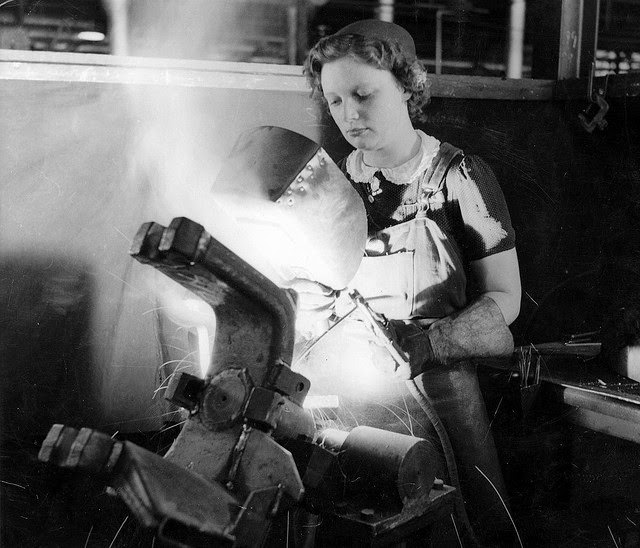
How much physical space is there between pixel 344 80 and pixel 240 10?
1.81 feet

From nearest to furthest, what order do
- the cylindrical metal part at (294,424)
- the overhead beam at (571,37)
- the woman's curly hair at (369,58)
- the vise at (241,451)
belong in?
the vise at (241,451), the cylindrical metal part at (294,424), the woman's curly hair at (369,58), the overhead beam at (571,37)

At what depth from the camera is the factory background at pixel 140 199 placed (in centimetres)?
188

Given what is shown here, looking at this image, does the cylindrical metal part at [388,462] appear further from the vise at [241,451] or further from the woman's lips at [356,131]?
the woman's lips at [356,131]

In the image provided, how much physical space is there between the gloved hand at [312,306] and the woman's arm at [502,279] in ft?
1.50

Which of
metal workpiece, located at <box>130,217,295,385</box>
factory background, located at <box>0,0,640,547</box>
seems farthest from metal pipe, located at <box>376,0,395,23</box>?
metal workpiece, located at <box>130,217,295,385</box>

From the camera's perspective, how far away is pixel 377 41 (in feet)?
5.81

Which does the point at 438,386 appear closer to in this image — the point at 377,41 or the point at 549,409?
the point at 549,409

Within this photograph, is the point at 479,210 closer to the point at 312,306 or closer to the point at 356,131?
the point at 356,131

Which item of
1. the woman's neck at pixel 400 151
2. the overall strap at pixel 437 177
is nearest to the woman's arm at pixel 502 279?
the overall strap at pixel 437 177

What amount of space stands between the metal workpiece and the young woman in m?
0.65

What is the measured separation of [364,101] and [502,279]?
0.63 metres

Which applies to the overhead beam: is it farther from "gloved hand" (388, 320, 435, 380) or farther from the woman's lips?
"gloved hand" (388, 320, 435, 380)

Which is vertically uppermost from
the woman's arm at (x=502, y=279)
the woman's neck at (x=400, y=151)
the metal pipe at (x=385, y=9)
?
the metal pipe at (x=385, y=9)

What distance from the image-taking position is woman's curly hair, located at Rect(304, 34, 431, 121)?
69.6 inches
